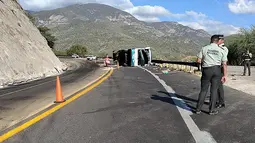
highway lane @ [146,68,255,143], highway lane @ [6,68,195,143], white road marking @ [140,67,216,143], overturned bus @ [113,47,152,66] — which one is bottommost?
highway lane @ [146,68,255,143]

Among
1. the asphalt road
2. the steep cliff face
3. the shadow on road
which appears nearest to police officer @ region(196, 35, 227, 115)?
the asphalt road

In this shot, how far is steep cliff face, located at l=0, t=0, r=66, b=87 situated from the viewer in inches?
952

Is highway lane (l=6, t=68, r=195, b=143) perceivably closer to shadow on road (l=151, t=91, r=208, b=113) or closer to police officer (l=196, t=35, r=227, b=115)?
shadow on road (l=151, t=91, r=208, b=113)

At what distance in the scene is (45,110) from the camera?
9242mm

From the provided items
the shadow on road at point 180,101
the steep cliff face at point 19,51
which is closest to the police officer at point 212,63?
the shadow on road at point 180,101

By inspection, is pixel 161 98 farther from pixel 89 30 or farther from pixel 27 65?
pixel 89 30

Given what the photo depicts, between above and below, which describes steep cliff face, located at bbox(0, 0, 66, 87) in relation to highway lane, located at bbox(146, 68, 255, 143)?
above

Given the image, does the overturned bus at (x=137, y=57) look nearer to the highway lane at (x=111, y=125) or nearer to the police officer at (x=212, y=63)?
the highway lane at (x=111, y=125)

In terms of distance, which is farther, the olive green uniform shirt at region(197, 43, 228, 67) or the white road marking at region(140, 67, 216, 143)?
the olive green uniform shirt at region(197, 43, 228, 67)

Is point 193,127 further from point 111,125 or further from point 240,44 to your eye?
point 240,44

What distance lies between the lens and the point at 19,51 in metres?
28.8

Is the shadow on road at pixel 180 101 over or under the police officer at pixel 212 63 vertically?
under

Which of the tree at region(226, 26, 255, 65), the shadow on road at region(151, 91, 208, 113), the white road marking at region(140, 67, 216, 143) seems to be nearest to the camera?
the white road marking at region(140, 67, 216, 143)

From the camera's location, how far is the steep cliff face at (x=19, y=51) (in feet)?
79.3
